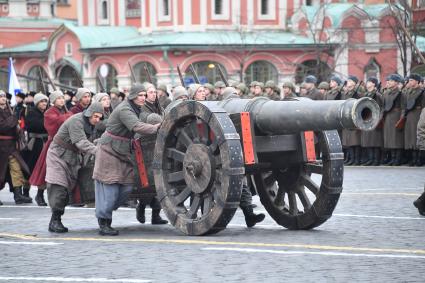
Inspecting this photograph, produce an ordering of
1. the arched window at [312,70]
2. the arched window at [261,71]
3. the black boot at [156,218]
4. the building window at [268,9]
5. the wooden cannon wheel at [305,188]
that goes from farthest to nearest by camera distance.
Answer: the building window at [268,9] → the arched window at [261,71] → the arched window at [312,70] → the black boot at [156,218] → the wooden cannon wheel at [305,188]

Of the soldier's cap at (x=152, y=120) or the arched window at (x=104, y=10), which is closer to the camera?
the soldier's cap at (x=152, y=120)

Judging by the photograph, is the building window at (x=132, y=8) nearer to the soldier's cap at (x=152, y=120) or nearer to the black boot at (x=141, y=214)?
the black boot at (x=141, y=214)

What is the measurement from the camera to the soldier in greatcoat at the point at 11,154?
22047 millimetres

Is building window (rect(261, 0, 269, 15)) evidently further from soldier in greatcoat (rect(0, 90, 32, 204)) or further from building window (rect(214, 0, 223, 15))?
soldier in greatcoat (rect(0, 90, 32, 204))

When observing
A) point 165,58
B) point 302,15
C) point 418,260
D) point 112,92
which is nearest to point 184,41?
point 165,58

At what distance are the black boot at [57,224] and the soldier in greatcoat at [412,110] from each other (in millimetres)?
12527

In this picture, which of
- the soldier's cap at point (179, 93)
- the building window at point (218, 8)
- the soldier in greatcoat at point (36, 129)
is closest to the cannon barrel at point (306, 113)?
the soldier's cap at point (179, 93)

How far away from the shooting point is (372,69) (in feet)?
199

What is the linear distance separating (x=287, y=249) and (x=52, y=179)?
3860mm

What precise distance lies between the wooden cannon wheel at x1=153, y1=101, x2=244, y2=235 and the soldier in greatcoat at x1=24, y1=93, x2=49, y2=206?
6.35 metres

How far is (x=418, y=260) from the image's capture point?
1316 cm

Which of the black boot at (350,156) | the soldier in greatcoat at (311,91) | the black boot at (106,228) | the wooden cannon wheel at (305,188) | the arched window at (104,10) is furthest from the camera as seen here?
the arched window at (104,10)

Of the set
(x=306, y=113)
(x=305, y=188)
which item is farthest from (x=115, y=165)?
(x=306, y=113)

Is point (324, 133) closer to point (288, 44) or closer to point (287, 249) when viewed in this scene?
point (287, 249)
